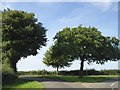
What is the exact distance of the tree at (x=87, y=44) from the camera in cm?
6081

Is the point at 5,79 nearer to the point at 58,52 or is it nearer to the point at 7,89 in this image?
the point at 7,89

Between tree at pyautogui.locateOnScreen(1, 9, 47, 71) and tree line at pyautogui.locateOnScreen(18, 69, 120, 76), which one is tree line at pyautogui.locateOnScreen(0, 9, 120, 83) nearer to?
tree at pyautogui.locateOnScreen(1, 9, 47, 71)

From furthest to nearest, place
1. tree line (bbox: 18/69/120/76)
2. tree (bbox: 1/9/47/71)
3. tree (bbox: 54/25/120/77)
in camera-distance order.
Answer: tree line (bbox: 18/69/120/76) < tree (bbox: 54/25/120/77) < tree (bbox: 1/9/47/71)

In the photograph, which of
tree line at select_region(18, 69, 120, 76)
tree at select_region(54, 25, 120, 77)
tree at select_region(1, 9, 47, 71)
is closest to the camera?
tree at select_region(1, 9, 47, 71)

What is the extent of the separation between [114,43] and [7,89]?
39.4 m

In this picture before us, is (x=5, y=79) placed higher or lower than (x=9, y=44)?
lower

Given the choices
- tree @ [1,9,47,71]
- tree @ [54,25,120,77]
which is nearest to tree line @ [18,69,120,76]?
tree @ [54,25,120,77]

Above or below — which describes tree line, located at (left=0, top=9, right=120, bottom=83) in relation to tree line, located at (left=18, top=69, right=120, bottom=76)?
above

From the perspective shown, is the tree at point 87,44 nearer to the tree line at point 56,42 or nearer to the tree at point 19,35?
the tree line at point 56,42

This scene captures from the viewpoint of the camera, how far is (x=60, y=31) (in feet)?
217

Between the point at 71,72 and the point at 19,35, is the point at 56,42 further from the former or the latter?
the point at 71,72

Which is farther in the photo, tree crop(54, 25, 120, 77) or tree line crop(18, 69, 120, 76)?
tree line crop(18, 69, 120, 76)

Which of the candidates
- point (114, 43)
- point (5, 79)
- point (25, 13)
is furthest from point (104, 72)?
point (5, 79)

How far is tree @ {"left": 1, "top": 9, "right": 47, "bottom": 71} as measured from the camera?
57.7m
